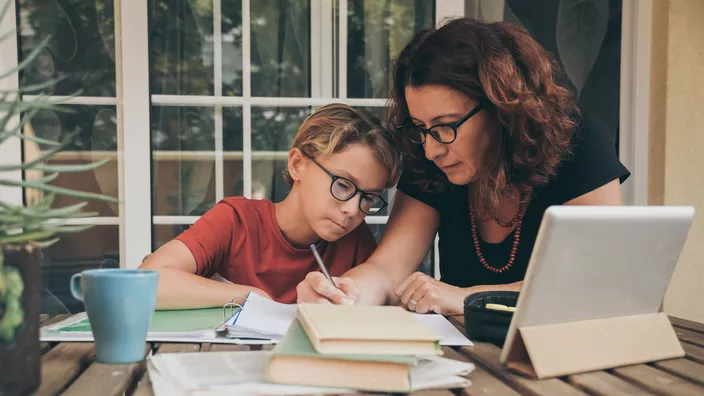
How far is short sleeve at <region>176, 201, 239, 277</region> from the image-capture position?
5.26 feet

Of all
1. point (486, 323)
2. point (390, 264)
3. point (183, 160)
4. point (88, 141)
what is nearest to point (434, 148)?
point (390, 264)

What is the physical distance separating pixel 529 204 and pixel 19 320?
1.19 m

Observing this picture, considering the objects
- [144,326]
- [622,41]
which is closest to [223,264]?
[144,326]

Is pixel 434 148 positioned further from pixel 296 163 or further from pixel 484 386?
pixel 484 386

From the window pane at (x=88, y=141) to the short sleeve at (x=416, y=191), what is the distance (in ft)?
4.66

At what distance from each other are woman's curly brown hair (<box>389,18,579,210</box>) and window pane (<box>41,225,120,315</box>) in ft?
5.51

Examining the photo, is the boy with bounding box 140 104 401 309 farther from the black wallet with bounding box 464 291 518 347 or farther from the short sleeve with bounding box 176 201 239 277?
the black wallet with bounding box 464 291 518 347

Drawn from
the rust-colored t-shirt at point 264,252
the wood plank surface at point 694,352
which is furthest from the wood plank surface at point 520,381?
the rust-colored t-shirt at point 264,252

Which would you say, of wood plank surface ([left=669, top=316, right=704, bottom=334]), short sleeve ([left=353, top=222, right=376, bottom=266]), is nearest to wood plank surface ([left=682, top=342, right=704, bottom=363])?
wood plank surface ([left=669, top=316, right=704, bottom=334])

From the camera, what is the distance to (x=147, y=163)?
2557mm

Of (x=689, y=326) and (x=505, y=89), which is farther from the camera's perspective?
(x=505, y=89)

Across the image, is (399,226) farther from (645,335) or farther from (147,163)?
(147,163)

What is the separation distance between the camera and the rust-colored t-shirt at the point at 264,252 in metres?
1.76

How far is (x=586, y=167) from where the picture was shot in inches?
61.3
